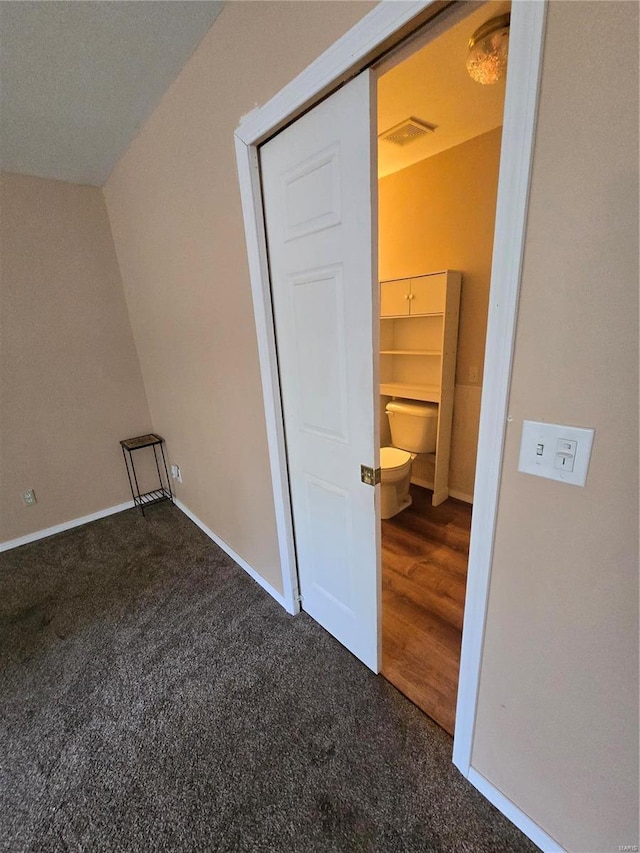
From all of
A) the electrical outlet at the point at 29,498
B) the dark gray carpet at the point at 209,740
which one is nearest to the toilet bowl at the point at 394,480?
the dark gray carpet at the point at 209,740

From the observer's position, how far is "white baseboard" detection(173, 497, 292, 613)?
1935 millimetres

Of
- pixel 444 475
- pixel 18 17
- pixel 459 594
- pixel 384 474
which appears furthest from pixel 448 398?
pixel 18 17

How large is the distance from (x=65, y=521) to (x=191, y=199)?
267 cm

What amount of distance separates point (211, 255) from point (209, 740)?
2030mm

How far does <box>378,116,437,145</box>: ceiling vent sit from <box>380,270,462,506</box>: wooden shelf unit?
2.68 ft

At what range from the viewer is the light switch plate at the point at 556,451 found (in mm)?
707

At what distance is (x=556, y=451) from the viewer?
733mm

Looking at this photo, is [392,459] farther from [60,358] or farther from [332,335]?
[60,358]

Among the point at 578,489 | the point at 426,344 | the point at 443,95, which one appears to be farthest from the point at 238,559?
the point at 443,95

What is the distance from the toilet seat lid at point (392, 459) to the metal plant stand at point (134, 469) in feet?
6.24

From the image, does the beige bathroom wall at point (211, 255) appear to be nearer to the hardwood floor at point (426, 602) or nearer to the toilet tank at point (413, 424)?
the hardwood floor at point (426, 602)

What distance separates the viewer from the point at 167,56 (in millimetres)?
1389

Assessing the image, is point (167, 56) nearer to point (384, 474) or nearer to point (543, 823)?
point (384, 474)

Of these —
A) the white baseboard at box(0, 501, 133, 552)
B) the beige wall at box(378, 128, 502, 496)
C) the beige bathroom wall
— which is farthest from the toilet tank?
the white baseboard at box(0, 501, 133, 552)
